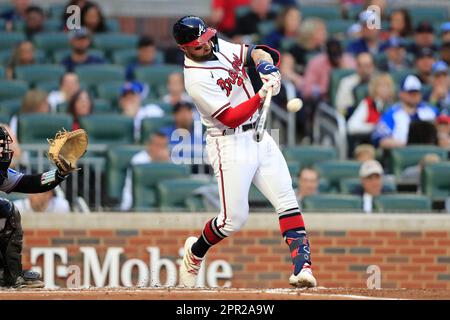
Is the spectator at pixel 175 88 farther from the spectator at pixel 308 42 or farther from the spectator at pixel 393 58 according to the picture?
the spectator at pixel 393 58

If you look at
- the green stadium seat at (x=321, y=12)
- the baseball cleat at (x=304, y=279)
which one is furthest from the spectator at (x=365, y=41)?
the baseball cleat at (x=304, y=279)

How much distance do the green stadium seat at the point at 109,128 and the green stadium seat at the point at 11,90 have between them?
4.29 ft

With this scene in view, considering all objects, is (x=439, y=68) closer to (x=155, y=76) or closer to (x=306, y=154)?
(x=306, y=154)

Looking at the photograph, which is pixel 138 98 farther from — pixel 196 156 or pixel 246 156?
pixel 246 156

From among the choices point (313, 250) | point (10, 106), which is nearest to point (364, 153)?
point (313, 250)

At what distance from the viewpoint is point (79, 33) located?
15.1m

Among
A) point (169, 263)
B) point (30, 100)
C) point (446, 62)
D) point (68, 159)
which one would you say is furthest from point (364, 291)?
point (446, 62)

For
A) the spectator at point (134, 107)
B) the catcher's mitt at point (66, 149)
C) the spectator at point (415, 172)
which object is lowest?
the spectator at point (415, 172)

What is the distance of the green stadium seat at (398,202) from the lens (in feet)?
41.8

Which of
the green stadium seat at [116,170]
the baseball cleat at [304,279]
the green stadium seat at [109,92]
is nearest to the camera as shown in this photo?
the baseball cleat at [304,279]

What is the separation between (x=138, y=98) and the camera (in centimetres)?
1412

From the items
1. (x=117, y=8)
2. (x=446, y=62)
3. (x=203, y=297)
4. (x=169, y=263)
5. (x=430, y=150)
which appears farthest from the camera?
(x=117, y=8)

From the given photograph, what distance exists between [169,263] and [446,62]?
5.16 meters

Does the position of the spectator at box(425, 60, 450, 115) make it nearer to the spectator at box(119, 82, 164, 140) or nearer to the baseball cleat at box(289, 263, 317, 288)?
the spectator at box(119, 82, 164, 140)
